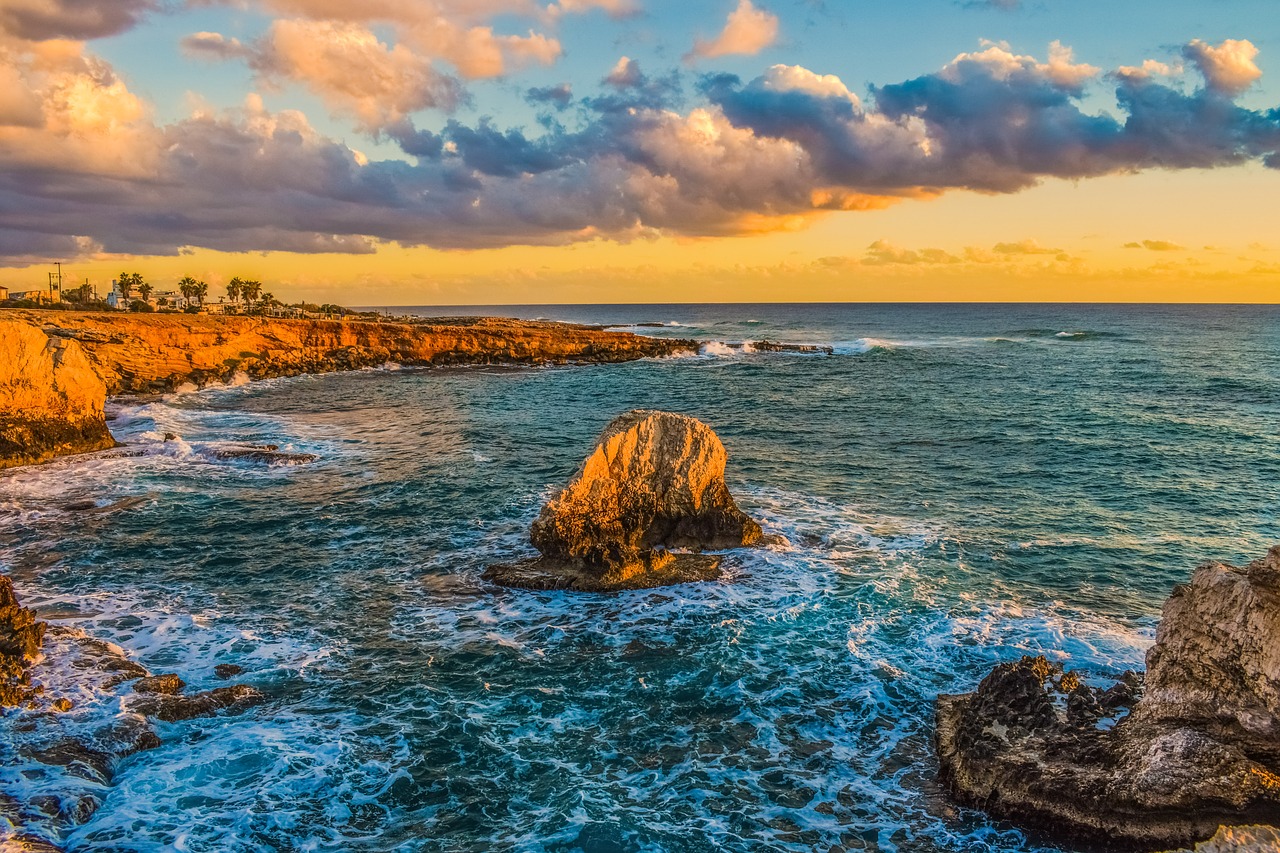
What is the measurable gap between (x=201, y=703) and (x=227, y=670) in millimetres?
1361

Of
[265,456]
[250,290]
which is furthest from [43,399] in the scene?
[250,290]

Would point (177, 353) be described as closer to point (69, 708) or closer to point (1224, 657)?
point (69, 708)

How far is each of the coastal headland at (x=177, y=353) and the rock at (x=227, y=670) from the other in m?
22.2

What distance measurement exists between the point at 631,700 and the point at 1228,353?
10056cm

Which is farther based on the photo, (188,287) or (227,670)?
(188,287)

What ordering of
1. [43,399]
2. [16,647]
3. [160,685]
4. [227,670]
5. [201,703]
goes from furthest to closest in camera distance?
[43,399]
[227,670]
[16,647]
[160,685]
[201,703]

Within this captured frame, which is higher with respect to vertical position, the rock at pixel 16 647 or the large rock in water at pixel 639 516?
the large rock in water at pixel 639 516

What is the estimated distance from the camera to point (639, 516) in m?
21.2

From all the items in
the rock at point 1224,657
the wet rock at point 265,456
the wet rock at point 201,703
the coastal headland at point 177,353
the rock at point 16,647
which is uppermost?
the coastal headland at point 177,353

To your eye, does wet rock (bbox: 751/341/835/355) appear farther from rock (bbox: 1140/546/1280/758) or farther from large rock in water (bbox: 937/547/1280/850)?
rock (bbox: 1140/546/1280/758)

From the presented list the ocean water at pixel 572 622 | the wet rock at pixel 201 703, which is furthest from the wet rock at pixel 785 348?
the wet rock at pixel 201 703

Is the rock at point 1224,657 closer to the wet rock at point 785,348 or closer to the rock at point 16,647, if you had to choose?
the rock at point 16,647

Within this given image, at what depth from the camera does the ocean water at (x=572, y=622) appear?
11.3m

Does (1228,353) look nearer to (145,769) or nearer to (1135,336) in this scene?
(1135,336)
